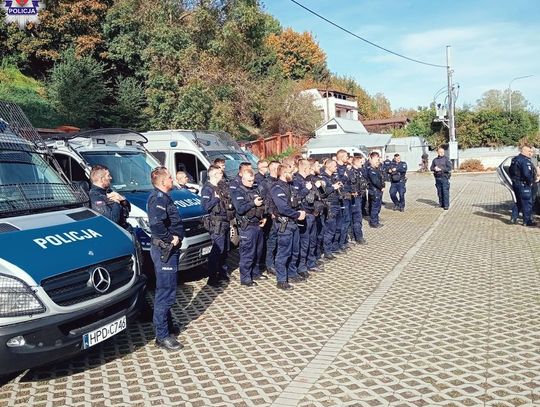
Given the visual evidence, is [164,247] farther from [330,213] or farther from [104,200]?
[330,213]

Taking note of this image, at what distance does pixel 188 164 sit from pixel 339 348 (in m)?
6.54

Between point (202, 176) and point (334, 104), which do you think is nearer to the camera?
point (202, 176)

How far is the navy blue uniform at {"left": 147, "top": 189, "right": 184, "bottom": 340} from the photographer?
5.21m

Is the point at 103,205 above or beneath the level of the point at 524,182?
Result: above

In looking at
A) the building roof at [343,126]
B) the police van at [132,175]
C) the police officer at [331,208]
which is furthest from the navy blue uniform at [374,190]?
the building roof at [343,126]

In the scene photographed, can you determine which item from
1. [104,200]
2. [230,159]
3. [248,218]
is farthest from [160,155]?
[104,200]

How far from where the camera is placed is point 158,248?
523 cm

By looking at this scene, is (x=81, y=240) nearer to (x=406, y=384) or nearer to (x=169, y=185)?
(x=169, y=185)

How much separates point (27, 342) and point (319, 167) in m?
6.74

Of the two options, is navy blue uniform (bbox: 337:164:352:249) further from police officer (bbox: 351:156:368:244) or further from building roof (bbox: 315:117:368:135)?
building roof (bbox: 315:117:368:135)

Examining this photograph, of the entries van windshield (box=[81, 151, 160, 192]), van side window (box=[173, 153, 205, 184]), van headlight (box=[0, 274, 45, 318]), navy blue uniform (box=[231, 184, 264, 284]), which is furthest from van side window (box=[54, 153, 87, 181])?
van headlight (box=[0, 274, 45, 318])

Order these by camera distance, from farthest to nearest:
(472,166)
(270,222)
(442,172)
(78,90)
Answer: (472,166) → (78,90) → (442,172) → (270,222)

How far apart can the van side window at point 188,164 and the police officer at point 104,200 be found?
4.20 metres

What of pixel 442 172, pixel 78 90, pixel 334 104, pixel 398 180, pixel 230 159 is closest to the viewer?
pixel 230 159
